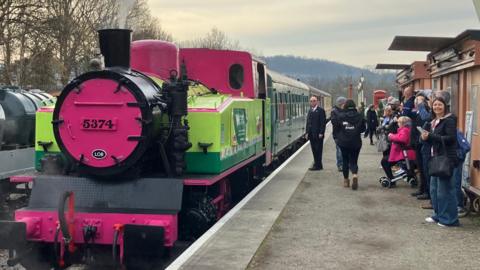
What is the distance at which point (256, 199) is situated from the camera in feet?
31.2

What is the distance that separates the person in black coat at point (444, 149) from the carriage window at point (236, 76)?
341cm

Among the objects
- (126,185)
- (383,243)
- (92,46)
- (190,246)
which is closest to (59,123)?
(126,185)

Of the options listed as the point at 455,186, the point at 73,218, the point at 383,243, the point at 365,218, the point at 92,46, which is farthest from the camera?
the point at 92,46

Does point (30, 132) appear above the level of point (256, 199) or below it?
above

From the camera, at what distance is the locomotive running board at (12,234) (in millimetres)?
5895

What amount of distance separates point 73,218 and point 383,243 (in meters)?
3.42

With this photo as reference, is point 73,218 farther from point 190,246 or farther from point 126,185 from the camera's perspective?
point 190,246

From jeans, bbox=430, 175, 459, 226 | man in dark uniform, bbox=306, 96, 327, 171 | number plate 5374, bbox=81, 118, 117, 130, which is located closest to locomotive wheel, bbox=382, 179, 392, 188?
man in dark uniform, bbox=306, 96, 327, 171

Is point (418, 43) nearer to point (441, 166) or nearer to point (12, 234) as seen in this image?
point (441, 166)

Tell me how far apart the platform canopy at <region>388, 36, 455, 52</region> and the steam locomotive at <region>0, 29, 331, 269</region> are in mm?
4357

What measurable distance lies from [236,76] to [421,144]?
3151mm

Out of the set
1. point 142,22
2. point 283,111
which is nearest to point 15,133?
point 283,111

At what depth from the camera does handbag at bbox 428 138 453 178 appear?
23.5 feet

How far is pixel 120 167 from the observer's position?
Answer: 6305mm
